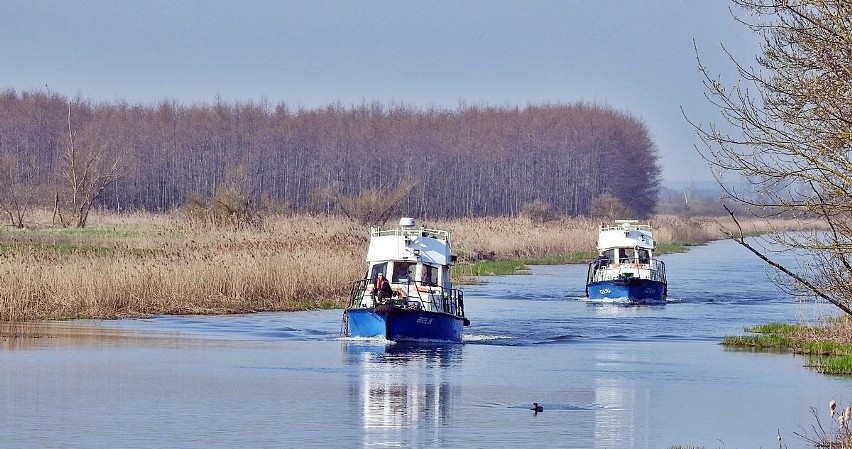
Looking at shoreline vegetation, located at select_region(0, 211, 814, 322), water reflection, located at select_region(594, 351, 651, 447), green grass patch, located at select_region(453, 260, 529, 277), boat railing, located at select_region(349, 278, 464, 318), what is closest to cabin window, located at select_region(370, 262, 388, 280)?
boat railing, located at select_region(349, 278, 464, 318)

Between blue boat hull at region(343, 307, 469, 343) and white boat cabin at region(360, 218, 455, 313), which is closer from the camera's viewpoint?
blue boat hull at region(343, 307, 469, 343)

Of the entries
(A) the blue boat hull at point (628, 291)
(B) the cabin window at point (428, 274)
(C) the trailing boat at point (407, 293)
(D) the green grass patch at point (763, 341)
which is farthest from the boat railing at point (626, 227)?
(B) the cabin window at point (428, 274)

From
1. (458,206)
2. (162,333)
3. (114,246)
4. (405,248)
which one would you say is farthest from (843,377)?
(458,206)

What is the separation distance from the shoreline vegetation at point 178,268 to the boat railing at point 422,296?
8017 millimetres

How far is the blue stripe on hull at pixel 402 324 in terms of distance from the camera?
112 ft

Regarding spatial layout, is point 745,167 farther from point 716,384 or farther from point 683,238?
point 683,238

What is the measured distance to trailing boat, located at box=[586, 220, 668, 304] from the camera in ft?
176

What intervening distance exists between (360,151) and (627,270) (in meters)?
87.9

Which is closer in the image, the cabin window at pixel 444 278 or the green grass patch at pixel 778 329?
the cabin window at pixel 444 278

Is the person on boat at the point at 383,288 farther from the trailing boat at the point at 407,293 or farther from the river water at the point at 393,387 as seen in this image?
the river water at the point at 393,387

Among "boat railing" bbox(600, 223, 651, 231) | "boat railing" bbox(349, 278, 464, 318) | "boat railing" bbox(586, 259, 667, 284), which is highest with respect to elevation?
"boat railing" bbox(600, 223, 651, 231)

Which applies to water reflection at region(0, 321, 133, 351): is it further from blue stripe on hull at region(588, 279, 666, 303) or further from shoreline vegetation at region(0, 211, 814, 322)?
blue stripe on hull at region(588, 279, 666, 303)

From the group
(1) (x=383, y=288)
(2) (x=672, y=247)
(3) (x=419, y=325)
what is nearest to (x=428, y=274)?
(3) (x=419, y=325)

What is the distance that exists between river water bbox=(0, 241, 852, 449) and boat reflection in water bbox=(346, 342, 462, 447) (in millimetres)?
57
